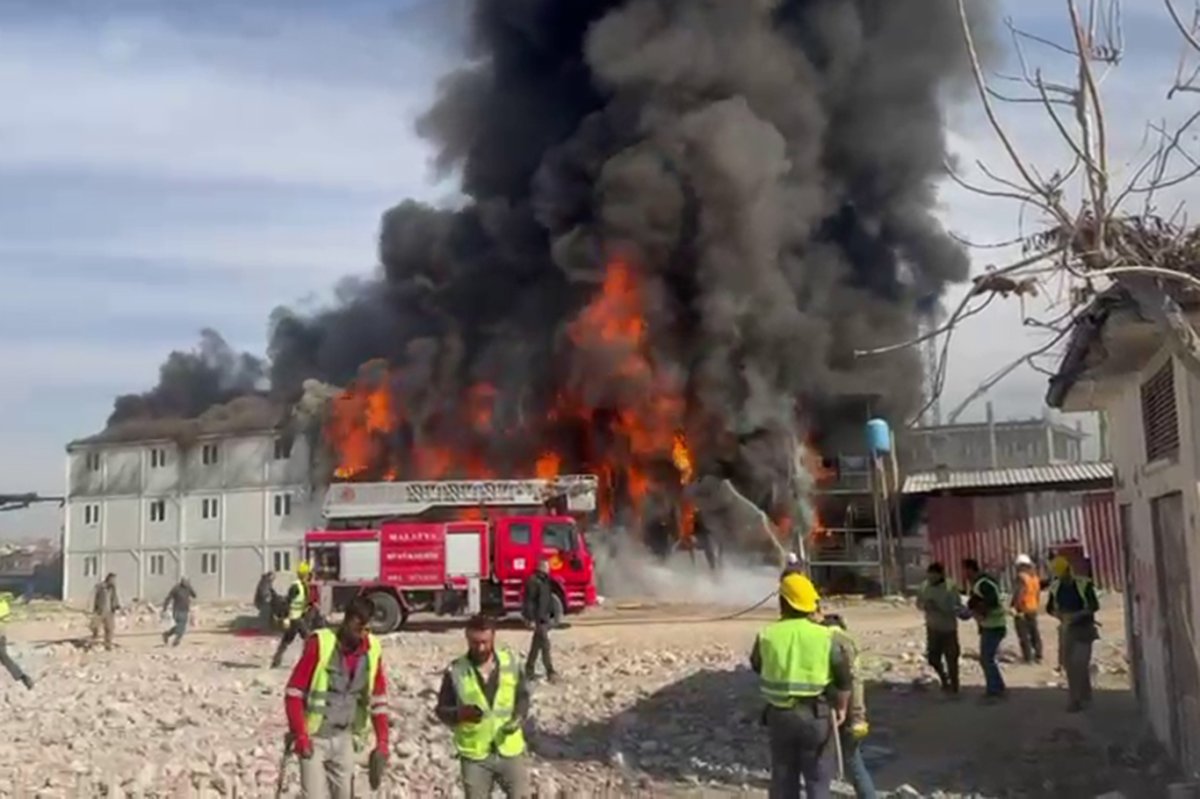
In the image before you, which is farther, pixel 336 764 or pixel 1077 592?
pixel 1077 592

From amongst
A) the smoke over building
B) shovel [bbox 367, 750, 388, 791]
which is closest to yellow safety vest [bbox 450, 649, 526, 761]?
shovel [bbox 367, 750, 388, 791]

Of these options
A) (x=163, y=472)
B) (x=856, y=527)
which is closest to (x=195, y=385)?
(x=163, y=472)

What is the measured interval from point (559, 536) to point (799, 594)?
16359mm

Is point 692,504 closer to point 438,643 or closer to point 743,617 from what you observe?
point 743,617

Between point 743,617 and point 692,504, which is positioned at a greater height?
point 692,504

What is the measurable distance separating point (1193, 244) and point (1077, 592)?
528 centimetres

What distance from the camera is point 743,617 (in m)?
25.5

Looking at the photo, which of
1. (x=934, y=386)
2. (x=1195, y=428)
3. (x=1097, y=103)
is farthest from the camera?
(x=1195, y=428)

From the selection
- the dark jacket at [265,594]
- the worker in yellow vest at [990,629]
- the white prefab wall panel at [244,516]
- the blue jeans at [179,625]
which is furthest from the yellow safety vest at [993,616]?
the white prefab wall panel at [244,516]

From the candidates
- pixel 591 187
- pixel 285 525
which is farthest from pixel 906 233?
pixel 285 525

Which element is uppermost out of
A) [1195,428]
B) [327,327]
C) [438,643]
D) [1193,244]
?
[327,327]

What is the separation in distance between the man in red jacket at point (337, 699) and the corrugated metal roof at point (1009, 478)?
75.4 ft

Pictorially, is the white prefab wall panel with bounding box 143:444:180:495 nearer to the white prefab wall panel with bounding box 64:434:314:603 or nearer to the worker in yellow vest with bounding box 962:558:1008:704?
the white prefab wall panel with bounding box 64:434:314:603

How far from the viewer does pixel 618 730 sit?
11.6 metres
